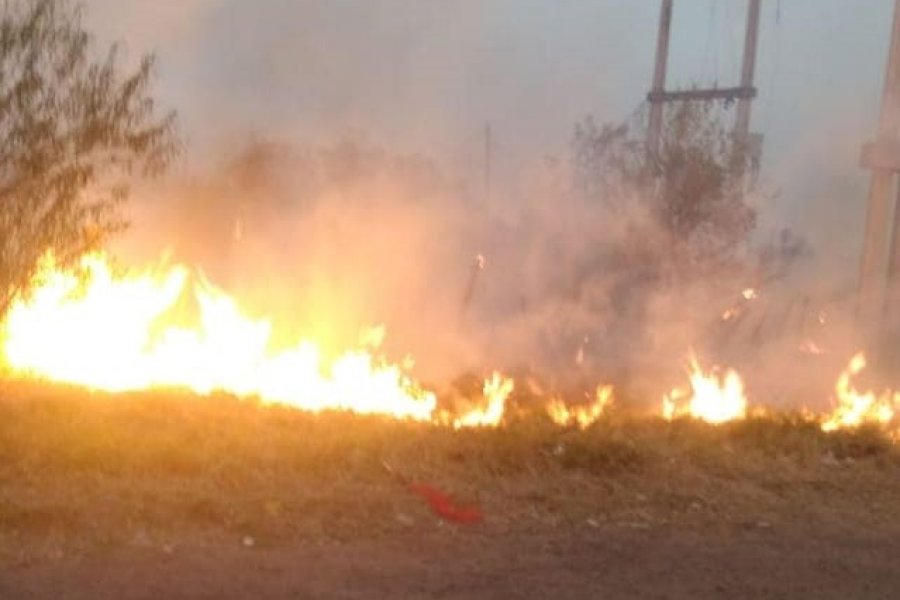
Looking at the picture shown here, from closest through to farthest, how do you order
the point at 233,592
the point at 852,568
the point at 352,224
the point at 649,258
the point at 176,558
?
the point at 233,592 < the point at 176,558 < the point at 852,568 < the point at 352,224 < the point at 649,258

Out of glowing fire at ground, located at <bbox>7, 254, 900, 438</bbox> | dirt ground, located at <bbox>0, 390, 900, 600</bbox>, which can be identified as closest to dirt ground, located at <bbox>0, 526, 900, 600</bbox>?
dirt ground, located at <bbox>0, 390, 900, 600</bbox>

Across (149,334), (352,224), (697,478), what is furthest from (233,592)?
(352,224)

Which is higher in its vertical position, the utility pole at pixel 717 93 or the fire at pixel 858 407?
the utility pole at pixel 717 93

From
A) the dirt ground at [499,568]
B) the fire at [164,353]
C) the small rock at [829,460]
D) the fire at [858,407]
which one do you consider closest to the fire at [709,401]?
the fire at [858,407]

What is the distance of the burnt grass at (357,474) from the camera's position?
923cm

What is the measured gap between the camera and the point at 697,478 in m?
11.4

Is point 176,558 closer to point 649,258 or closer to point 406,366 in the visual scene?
point 406,366

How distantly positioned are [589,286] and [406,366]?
8.86m

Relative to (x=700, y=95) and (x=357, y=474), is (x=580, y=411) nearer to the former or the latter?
(x=357, y=474)

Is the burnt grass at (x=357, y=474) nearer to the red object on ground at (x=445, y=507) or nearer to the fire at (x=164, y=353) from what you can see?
the red object on ground at (x=445, y=507)

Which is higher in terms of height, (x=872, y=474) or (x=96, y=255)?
(x=96, y=255)

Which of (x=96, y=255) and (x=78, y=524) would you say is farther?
(x=96, y=255)

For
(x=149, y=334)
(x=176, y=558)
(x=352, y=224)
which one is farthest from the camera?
(x=352, y=224)

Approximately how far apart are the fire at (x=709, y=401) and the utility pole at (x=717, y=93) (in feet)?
35.4
